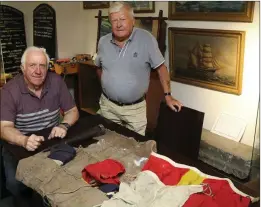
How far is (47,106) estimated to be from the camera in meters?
1.87

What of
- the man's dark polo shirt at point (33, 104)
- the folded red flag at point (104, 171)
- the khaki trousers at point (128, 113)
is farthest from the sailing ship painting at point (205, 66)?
the folded red flag at point (104, 171)

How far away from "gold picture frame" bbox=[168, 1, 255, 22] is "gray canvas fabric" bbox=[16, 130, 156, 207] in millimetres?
1476

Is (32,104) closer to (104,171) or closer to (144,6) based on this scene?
(104,171)

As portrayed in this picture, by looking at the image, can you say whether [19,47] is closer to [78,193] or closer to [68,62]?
[68,62]

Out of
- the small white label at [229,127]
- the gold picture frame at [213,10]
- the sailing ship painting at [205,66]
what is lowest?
the small white label at [229,127]

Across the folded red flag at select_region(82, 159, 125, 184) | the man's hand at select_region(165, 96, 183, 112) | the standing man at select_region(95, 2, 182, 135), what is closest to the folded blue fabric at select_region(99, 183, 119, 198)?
the folded red flag at select_region(82, 159, 125, 184)

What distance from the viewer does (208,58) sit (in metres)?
2.69

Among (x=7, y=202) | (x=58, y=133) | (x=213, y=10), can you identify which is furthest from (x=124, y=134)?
(x=213, y=10)

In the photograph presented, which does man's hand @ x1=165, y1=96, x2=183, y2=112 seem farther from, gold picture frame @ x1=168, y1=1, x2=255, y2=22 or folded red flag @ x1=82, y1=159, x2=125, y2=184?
gold picture frame @ x1=168, y1=1, x2=255, y2=22

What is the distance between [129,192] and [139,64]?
48.0 inches

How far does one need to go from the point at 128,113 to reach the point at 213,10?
1177 millimetres

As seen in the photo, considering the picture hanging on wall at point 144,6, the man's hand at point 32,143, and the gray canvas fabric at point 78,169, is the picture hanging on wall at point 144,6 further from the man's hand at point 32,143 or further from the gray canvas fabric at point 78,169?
the man's hand at point 32,143

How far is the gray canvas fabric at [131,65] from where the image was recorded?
6.92 ft

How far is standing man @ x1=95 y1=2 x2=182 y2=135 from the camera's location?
6.88ft
